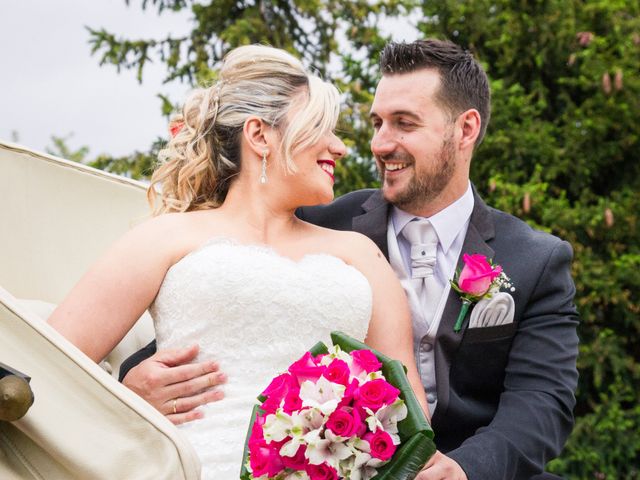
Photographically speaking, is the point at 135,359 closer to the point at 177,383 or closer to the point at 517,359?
the point at 177,383

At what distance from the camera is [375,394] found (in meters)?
2.21

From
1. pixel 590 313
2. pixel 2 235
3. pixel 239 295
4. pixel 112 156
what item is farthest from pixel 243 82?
pixel 112 156

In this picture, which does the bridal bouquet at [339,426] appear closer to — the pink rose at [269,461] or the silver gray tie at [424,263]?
the pink rose at [269,461]

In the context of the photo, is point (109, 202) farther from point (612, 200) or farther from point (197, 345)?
point (612, 200)

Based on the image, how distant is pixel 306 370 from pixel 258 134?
1090 millimetres

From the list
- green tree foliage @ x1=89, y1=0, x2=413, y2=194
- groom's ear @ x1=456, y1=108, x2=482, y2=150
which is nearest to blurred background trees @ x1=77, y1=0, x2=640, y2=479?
green tree foliage @ x1=89, y1=0, x2=413, y2=194

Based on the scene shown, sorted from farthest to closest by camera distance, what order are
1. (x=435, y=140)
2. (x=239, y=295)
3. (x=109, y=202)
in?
(x=435, y=140) < (x=109, y=202) < (x=239, y=295)

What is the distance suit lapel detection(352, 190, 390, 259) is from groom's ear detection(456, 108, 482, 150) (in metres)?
0.45

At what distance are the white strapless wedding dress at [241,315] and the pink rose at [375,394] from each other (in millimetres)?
686

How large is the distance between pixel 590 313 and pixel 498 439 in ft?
13.4

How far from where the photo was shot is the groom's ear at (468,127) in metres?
3.98

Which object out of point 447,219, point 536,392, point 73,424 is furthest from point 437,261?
point 73,424

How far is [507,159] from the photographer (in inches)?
291

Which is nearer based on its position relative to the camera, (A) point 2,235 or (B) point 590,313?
(A) point 2,235
